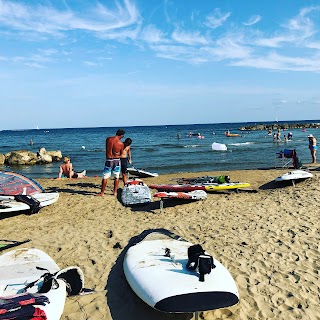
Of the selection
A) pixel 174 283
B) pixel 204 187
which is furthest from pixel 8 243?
pixel 204 187

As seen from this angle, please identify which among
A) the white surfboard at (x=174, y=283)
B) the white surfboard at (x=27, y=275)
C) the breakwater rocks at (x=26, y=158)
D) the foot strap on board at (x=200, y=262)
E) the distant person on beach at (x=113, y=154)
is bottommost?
the breakwater rocks at (x=26, y=158)

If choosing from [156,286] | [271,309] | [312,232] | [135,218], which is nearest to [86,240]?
[135,218]

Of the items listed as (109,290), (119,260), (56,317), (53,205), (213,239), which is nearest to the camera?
(56,317)

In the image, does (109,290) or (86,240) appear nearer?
(109,290)

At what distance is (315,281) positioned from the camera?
4.84 meters

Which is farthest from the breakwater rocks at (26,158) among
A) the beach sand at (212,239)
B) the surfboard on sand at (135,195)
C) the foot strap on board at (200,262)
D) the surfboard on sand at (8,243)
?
the foot strap on board at (200,262)

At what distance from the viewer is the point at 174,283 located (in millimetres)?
4016

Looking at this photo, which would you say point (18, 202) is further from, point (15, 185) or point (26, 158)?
point (26, 158)

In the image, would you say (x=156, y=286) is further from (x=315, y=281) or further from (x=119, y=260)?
(x=315, y=281)

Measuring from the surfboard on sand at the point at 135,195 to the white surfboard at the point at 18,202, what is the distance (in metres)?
1.91

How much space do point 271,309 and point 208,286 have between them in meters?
0.96

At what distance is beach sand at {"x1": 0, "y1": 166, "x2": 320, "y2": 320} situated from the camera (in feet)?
14.2

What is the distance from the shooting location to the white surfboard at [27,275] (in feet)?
12.5

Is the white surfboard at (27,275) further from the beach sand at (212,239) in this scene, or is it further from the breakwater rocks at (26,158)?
the breakwater rocks at (26,158)
